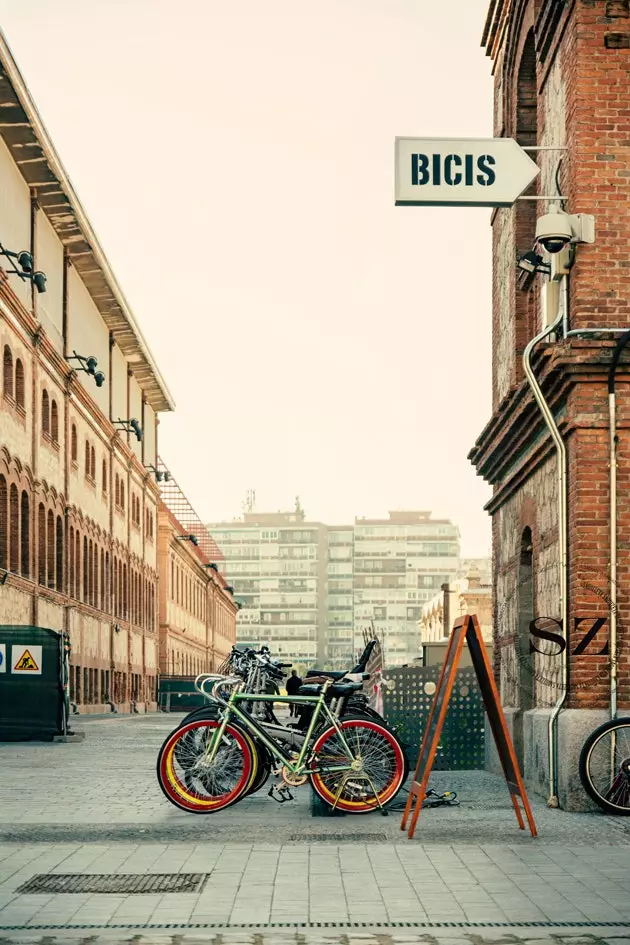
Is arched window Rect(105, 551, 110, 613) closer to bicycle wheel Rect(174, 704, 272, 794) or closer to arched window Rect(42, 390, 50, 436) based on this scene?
arched window Rect(42, 390, 50, 436)

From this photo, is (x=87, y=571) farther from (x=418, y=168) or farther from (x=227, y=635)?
(x=227, y=635)

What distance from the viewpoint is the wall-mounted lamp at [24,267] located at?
3344cm

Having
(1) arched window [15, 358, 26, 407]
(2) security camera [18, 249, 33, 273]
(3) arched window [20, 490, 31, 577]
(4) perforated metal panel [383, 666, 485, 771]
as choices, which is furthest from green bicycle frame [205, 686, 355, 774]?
(3) arched window [20, 490, 31, 577]

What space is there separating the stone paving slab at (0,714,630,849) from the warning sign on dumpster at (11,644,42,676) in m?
9.14

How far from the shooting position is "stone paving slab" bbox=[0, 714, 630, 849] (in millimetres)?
10633

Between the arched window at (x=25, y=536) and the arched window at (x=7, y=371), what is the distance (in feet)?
10.8

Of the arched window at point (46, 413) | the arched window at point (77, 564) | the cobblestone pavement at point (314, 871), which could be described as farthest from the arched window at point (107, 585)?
the cobblestone pavement at point (314, 871)

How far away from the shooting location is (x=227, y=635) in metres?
116

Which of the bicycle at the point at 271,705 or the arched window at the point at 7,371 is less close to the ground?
the arched window at the point at 7,371

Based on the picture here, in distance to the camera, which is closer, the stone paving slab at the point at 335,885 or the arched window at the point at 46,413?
the stone paving slab at the point at 335,885

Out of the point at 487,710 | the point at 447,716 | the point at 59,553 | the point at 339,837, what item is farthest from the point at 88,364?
the point at 339,837

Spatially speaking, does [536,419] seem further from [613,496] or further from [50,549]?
[50,549]

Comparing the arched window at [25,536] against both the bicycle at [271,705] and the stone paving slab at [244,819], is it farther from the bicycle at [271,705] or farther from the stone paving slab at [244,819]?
the bicycle at [271,705]

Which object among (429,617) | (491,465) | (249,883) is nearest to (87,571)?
(491,465)
